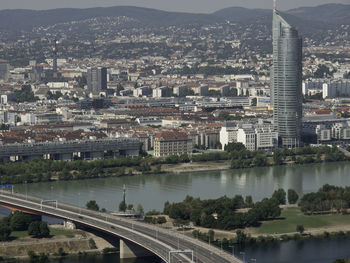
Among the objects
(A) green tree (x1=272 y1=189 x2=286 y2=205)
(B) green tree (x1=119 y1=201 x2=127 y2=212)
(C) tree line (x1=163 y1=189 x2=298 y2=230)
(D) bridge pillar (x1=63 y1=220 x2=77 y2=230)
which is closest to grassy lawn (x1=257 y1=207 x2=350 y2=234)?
(C) tree line (x1=163 y1=189 x2=298 y2=230)

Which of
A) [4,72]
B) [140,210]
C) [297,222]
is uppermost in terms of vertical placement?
[4,72]

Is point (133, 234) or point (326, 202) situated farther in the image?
point (326, 202)

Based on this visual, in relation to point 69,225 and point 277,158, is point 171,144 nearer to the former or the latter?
point 277,158

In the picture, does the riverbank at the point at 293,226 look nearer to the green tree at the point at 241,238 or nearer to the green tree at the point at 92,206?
the green tree at the point at 241,238

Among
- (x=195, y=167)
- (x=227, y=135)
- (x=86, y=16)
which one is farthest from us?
(x=86, y=16)

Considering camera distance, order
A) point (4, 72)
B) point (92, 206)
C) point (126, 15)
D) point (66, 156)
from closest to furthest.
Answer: point (92, 206)
point (66, 156)
point (4, 72)
point (126, 15)

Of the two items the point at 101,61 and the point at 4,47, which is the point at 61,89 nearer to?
the point at 101,61

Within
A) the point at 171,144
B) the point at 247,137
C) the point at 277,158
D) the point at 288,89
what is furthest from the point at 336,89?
the point at 277,158

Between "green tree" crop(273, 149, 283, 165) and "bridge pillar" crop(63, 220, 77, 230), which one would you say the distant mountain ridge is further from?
"bridge pillar" crop(63, 220, 77, 230)
